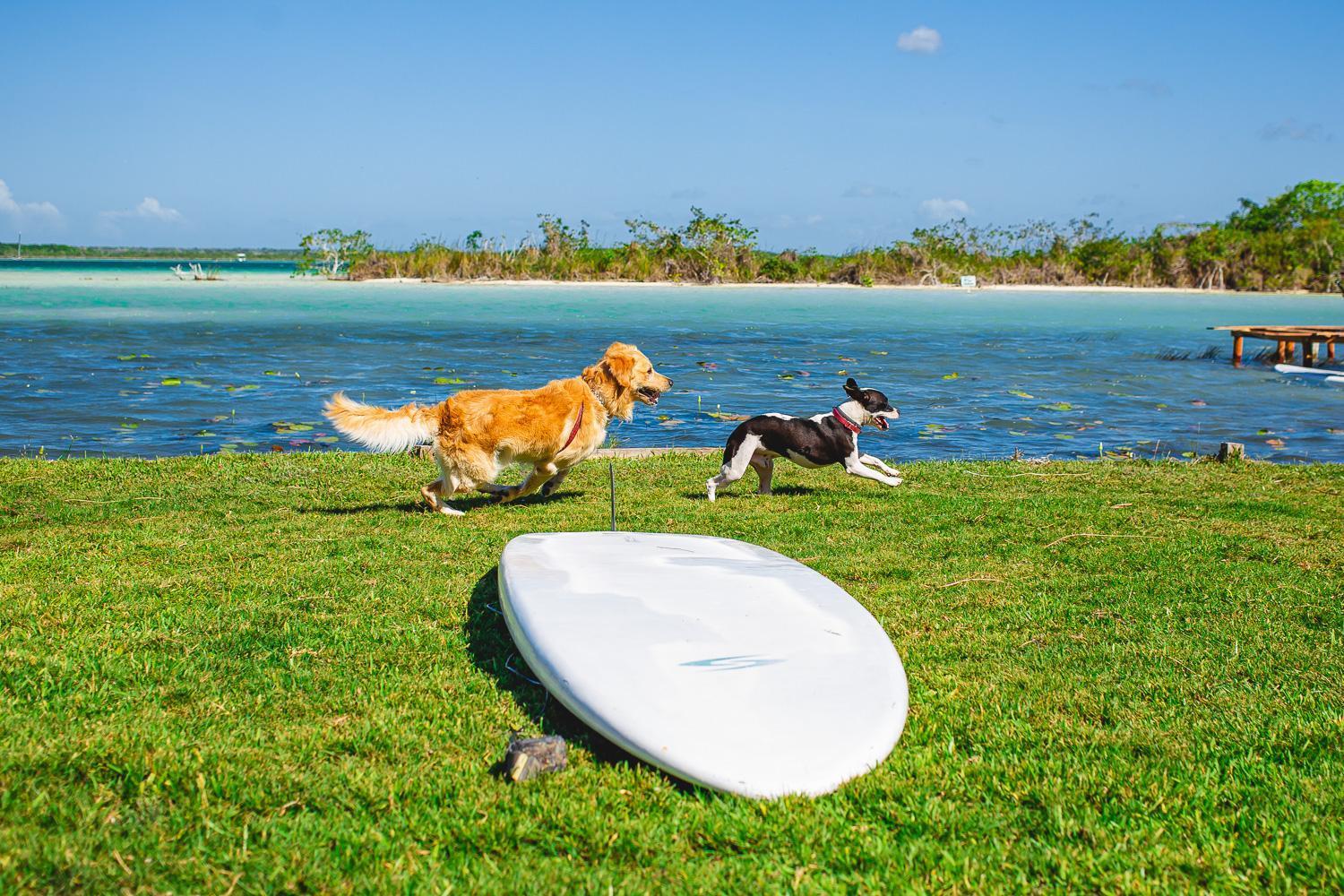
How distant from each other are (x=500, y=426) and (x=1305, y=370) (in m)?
25.0

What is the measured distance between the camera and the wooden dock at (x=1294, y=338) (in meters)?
26.0

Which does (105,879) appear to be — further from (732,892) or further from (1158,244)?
(1158,244)

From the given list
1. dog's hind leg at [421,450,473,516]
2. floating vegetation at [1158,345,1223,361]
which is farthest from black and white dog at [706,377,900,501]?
floating vegetation at [1158,345,1223,361]

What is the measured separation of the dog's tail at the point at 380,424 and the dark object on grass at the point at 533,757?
4.53 meters

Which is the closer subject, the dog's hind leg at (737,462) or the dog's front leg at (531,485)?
the dog's front leg at (531,485)

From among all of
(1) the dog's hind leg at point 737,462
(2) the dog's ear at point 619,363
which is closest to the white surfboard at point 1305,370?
(1) the dog's hind leg at point 737,462

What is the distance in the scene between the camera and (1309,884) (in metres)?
3.04

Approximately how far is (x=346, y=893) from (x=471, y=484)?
18.2 feet

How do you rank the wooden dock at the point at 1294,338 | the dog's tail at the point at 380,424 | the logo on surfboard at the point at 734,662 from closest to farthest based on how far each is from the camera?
the logo on surfboard at the point at 734,662 < the dog's tail at the point at 380,424 < the wooden dock at the point at 1294,338

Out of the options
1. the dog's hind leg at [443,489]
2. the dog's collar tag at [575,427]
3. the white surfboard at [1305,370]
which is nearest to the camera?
the dog's hind leg at [443,489]

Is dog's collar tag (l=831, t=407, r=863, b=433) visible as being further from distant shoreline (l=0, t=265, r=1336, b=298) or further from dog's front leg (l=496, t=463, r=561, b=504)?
distant shoreline (l=0, t=265, r=1336, b=298)

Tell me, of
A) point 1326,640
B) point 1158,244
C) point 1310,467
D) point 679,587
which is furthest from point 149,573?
point 1158,244

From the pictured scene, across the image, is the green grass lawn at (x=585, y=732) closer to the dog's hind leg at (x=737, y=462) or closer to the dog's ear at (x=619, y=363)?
the dog's hind leg at (x=737, y=462)

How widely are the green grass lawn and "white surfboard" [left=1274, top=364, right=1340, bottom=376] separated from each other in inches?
801
